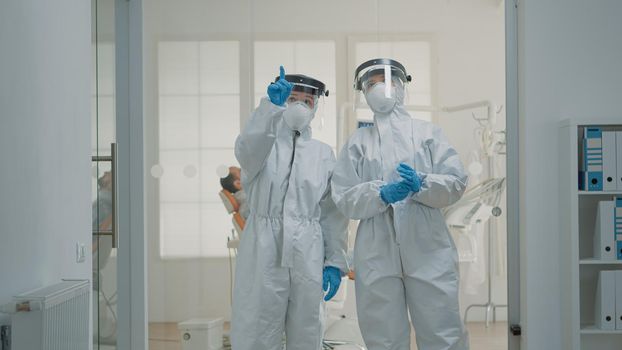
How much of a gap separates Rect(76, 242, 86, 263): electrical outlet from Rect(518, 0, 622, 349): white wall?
2043 millimetres

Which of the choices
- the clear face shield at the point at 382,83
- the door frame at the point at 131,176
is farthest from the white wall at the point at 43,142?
the clear face shield at the point at 382,83

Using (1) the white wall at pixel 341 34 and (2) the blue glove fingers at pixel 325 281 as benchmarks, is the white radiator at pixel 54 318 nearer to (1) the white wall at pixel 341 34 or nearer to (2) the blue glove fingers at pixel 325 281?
(2) the blue glove fingers at pixel 325 281

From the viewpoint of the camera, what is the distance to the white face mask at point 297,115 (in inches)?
112

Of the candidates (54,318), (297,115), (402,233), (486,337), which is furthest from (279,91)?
(486,337)

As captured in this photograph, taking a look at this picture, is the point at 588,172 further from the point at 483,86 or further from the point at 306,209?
the point at 306,209

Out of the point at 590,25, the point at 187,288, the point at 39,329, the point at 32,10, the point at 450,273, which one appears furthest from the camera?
the point at 187,288

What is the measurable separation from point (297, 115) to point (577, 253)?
1431 mm

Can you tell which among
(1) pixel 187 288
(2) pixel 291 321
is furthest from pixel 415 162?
(1) pixel 187 288

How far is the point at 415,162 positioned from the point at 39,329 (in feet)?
5.08

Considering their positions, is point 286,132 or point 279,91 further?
point 286,132

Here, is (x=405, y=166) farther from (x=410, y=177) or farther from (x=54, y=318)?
(x=54, y=318)

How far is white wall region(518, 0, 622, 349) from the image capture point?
3299 millimetres

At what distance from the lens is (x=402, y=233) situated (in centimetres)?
267

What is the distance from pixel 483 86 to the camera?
3473mm
